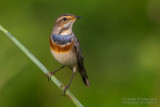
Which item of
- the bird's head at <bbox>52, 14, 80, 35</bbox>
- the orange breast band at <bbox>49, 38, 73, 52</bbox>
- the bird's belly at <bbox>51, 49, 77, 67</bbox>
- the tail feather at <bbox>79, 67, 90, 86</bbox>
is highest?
the bird's head at <bbox>52, 14, 80, 35</bbox>

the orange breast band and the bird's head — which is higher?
the bird's head

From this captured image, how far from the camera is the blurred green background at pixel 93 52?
490 cm

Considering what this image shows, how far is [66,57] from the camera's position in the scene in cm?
503

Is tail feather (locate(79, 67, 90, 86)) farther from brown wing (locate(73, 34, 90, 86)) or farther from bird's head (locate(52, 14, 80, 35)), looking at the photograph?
bird's head (locate(52, 14, 80, 35))

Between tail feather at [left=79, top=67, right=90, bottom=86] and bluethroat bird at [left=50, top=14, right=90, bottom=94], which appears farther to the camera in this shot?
tail feather at [left=79, top=67, right=90, bottom=86]

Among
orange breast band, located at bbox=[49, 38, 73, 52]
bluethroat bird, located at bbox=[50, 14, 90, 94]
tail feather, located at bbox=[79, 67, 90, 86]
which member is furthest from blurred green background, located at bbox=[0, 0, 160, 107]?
orange breast band, located at bbox=[49, 38, 73, 52]

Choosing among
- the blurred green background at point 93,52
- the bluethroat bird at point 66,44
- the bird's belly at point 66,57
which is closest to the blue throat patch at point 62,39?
the bluethroat bird at point 66,44

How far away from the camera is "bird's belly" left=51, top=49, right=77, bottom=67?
4.97 metres

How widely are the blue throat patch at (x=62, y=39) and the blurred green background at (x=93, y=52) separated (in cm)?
55

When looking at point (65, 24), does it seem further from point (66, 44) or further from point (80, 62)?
point (80, 62)

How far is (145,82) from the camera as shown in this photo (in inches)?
191

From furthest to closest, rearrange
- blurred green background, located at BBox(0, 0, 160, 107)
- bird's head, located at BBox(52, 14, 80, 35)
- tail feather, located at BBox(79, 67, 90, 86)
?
tail feather, located at BBox(79, 67, 90, 86)
bird's head, located at BBox(52, 14, 80, 35)
blurred green background, located at BBox(0, 0, 160, 107)

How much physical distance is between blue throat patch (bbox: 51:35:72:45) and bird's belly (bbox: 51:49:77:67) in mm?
145

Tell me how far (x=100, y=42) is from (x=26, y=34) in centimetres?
115
